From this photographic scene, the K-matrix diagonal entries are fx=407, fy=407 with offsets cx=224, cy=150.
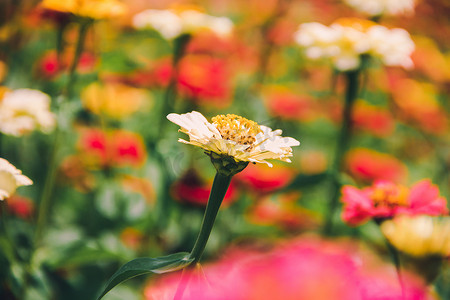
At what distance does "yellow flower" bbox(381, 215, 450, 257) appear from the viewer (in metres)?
0.31

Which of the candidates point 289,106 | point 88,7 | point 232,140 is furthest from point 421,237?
point 289,106

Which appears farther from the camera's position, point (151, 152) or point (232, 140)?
point (151, 152)

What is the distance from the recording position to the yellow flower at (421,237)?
12.2 inches

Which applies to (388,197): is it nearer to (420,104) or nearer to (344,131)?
(344,131)

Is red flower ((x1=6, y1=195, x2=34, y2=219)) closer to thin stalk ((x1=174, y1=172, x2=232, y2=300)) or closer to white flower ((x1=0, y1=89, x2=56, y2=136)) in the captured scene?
white flower ((x1=0, y1=89, x2=56, y2=136))

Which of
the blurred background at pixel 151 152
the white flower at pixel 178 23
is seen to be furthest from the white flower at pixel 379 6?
the white flower at pixel 178 23

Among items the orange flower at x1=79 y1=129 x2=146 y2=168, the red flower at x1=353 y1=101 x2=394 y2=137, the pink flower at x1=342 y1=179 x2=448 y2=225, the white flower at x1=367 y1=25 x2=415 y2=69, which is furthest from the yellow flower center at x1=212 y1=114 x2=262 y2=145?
the red flower at x1=353 y1=101 x2=394 y2=137

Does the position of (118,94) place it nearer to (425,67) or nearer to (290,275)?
(290,275)

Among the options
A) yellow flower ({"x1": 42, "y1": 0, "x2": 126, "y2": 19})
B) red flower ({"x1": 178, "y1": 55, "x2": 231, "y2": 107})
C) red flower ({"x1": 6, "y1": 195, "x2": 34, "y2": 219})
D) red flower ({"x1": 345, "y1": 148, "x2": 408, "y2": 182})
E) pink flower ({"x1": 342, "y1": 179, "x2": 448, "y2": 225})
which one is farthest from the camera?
red flower ({"x1": 345, "y1": 148, "x2": 408, "y2": 182})

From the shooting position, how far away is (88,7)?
476 mm

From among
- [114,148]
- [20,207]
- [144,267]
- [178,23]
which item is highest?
[178,23]

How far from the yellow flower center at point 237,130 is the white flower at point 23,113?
0.26m

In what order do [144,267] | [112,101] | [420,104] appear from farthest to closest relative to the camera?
A: [420,104] < [112,101] < [144,267]

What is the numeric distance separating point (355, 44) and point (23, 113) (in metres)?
0.45
